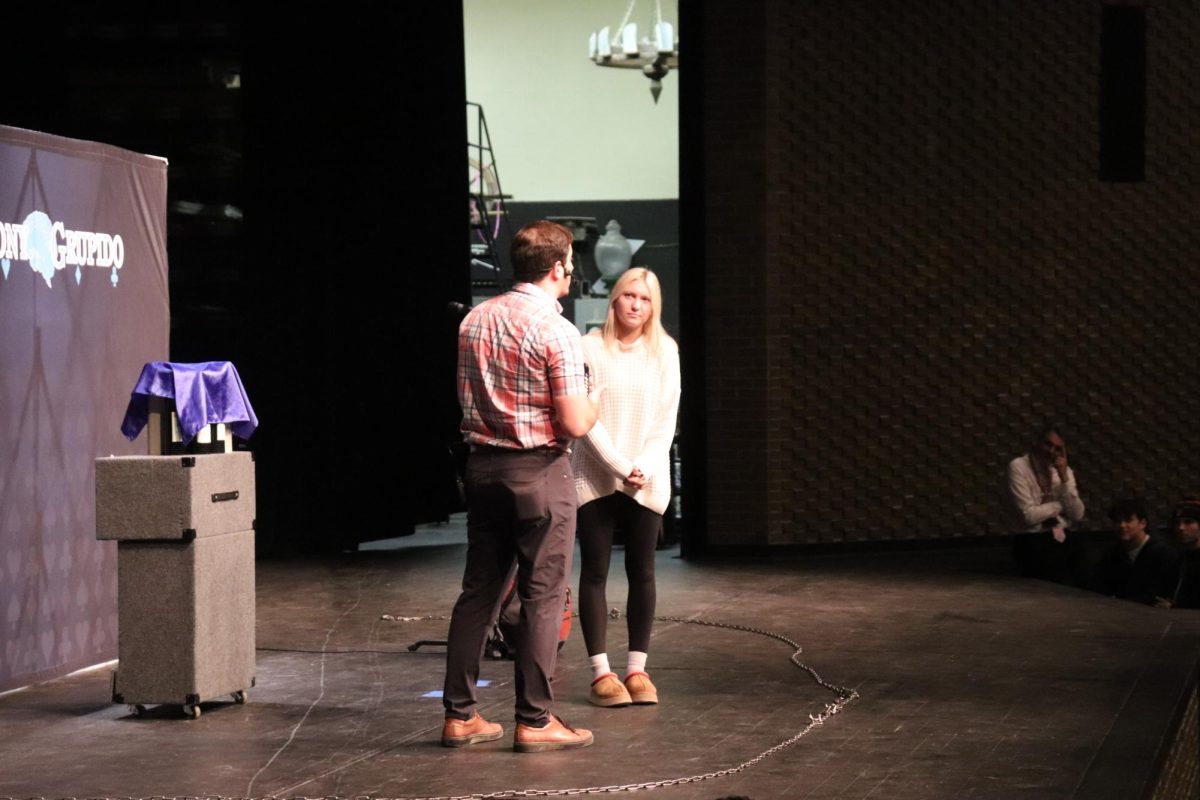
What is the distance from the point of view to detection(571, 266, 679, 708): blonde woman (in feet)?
21.0

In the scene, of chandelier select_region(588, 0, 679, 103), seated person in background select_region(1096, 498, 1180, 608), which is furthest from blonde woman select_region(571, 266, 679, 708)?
chandelier select_region(588, 0, 679, 103)

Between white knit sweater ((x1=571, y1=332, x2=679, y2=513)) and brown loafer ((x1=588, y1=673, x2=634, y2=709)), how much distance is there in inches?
25.9

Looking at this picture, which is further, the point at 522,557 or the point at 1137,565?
the point at 1137,565

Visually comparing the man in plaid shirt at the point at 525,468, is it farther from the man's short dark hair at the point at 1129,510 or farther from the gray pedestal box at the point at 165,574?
the man's short dark hair at the point at 1129,510

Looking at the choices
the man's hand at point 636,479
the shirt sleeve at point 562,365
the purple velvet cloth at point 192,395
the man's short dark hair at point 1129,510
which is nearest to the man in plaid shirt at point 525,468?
the shirt sleeve at point 562,365

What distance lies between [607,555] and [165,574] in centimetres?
161

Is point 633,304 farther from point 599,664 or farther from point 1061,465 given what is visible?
point 1061,465

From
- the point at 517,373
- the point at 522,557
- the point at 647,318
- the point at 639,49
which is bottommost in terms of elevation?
the point at 522,557

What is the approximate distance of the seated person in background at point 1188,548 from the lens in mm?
9398

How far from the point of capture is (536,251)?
18.6ft

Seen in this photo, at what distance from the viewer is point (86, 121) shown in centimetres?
1141

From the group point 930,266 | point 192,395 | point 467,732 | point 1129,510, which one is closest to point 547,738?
point 467,732

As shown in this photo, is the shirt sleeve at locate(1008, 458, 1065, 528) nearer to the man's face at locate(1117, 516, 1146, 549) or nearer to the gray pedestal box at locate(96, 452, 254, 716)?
the man's face at locate(1117, 516, 1146, 549)

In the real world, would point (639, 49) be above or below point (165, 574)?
above
